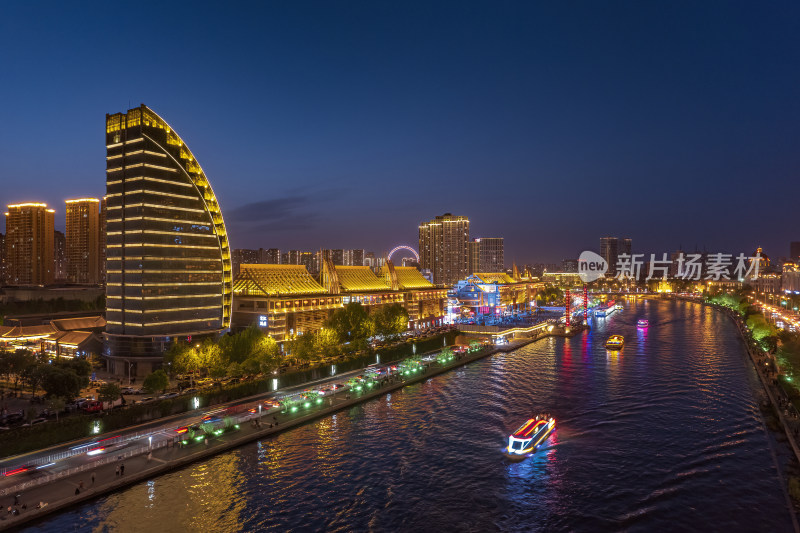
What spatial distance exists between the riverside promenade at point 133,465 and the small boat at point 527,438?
2243 centimetres

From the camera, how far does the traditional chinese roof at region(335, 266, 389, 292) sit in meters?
117

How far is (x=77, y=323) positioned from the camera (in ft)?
301

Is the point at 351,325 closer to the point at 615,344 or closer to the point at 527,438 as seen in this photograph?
the point at 527,438

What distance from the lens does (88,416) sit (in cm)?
4725

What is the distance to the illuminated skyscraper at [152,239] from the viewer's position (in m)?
75.1

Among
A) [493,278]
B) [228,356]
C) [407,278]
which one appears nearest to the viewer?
[228,356]

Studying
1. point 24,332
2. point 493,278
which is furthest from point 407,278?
point 24,332

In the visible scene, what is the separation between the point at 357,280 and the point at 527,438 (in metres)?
79.6

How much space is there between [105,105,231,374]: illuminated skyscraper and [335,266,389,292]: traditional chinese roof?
3948cm

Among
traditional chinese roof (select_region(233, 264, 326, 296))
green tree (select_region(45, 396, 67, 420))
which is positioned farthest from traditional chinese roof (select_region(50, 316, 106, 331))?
green tree (select_region(45, 396, 67, 420))

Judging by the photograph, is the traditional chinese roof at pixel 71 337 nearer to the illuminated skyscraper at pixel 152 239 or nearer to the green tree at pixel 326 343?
the illuminated skyscraper at pixel 152 239

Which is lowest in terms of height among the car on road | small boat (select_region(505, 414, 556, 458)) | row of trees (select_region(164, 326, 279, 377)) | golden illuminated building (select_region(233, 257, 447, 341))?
small boat (select_region(505, 414, 556, 458))

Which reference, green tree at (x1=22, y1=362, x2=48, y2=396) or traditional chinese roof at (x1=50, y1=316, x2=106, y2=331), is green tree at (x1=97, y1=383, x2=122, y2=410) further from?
traditional chinese roof at (x1=50, y1=316, x2=106, y2=331)

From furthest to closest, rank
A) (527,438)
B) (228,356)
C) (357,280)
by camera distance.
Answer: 1. (357,280)
2. (228,356)
3. (527,438)
